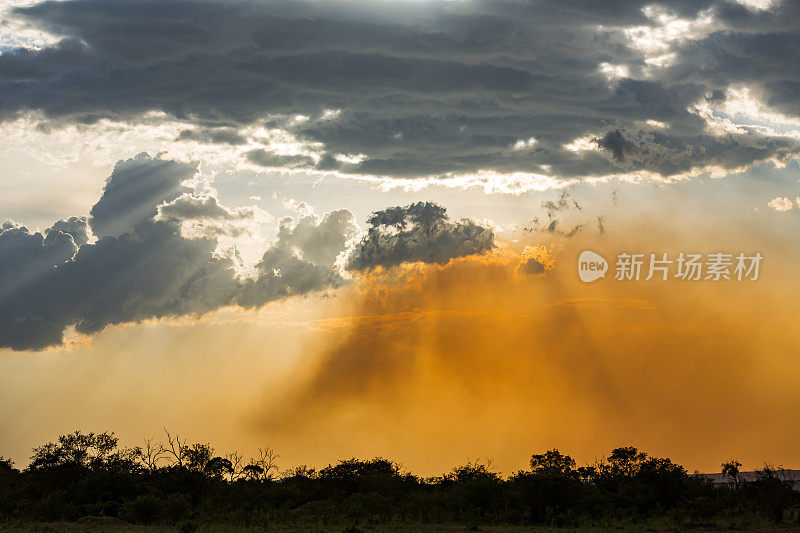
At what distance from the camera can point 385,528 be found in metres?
71.9

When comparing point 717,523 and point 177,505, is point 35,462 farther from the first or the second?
point 717,523

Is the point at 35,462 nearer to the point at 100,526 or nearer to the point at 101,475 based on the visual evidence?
the point at 101,475

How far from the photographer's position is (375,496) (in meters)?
94.2

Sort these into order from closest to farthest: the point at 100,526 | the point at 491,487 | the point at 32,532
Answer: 1. the point at 32,532
2. the point at 100,526
3. the point at 491,487

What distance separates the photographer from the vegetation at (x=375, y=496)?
82.0 meters

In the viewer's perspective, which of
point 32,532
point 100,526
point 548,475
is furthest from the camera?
point 548,475

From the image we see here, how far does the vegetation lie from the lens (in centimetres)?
8200

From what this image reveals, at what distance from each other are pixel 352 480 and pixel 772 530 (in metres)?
68.5

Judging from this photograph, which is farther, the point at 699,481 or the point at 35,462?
the point at 35,462

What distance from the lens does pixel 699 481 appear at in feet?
334

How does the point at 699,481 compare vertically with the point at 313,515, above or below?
above

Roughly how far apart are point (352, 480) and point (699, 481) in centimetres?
5161

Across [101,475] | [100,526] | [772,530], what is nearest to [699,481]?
[772,530]

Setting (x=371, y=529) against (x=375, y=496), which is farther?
(x=375, y=496)
